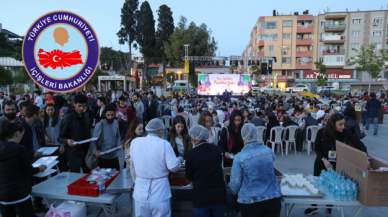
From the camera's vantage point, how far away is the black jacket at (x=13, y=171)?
2395 millimetres

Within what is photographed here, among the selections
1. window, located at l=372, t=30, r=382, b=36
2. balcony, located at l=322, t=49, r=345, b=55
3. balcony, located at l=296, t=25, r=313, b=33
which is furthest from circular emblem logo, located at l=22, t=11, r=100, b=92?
window, located at l=372, t=30, r=382, b=36

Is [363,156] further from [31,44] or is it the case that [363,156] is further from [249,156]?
[31,44]

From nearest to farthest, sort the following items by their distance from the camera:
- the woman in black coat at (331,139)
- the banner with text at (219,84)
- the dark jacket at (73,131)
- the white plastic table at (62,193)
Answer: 1. the white plastic table at (62,193)
2. the woman in black coat at (331,139)
3. the dark jacket at (73,131)
4. the banner with text at (219,84)

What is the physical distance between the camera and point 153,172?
234cm

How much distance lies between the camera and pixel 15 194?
2520 mm

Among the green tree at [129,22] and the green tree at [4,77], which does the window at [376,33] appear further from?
the green tree at [4,77]

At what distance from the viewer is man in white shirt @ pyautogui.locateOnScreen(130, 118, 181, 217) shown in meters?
2.32

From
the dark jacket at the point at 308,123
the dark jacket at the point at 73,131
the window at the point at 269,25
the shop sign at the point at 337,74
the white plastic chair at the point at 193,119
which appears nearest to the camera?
the dark jacket at the point at 73,131

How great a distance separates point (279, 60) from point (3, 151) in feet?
141

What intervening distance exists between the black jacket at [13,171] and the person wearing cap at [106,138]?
3.54 ft

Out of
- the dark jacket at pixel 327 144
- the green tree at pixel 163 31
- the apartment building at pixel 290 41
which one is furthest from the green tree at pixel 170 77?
the dark jacket at pixel 327 144

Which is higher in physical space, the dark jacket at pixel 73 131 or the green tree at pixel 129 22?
the green tree at pixel 129 22

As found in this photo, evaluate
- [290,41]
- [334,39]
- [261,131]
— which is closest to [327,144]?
[261,131]

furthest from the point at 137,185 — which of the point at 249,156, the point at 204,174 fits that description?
the point at 249,156
